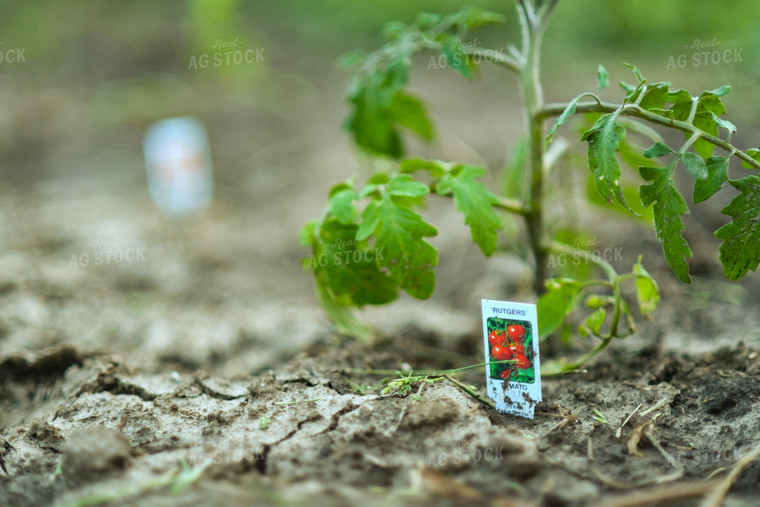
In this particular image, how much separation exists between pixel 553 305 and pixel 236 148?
3624mm

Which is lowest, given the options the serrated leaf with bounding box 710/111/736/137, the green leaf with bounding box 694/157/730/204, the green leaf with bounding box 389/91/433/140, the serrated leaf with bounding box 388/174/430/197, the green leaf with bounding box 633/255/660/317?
the green leaf with bounding box 633/255/660/317

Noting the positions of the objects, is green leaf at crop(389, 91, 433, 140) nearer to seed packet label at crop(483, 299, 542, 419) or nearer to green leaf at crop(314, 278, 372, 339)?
green leaf at crop(314, 278, 372, 339)

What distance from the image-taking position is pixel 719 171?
4.22ft

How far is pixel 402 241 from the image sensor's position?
4.92 ft

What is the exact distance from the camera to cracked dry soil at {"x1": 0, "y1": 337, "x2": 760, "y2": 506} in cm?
114

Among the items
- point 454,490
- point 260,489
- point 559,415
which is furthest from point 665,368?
point 260,489

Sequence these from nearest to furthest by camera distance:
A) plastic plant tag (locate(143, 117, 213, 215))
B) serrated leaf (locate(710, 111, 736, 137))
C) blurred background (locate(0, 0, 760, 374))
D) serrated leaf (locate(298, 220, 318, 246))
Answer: serrated leaf (locate(710, 111, 736, 137)) → serrated leaf (locate(298, 220, 318, 246)) → blurred background (locate(0, 0, 760, 374)) → plastic plant tag (locate(143, 117, 213, 215))

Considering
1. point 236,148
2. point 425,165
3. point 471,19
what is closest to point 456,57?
point 471,19

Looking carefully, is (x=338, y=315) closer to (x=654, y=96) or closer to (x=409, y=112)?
(x=409, y=112)

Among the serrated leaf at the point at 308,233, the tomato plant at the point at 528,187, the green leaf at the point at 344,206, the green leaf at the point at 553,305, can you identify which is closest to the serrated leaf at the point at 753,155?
the tomato plant at the point at 528,187

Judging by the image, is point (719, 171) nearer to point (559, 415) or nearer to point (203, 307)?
point (559, 415)

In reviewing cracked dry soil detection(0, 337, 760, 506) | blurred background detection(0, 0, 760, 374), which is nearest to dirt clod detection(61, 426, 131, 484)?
cracked dry soil detection(0, 337, 760, 506)

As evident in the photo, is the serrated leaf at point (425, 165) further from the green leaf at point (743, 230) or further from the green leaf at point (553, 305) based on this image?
the green leaf at point (743, 230)

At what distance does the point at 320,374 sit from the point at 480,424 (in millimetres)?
550
